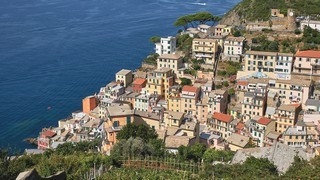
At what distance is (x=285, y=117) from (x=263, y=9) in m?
10.3

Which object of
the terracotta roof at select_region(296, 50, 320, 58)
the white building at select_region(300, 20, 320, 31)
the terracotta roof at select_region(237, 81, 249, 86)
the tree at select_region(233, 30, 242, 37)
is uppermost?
the white building at select_region(300, 20, 320, 31)

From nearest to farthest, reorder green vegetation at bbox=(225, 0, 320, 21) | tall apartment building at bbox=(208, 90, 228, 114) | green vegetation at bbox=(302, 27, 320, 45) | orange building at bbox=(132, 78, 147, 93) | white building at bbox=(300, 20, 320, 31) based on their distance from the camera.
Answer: tall apartment building at bbox=(208, 90, 228, 114) < orange building at bbox=(132, 78, 147, 93) < green vegetation at bbox=(302, 27, 320, 45) < white building at bbox=(300, 20, 320, 31) < green vegetation at bbox=(225, 0, 320, 21)

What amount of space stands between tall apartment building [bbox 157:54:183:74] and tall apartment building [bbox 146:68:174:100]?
825mm

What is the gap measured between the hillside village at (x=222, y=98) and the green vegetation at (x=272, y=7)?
46.2 inches

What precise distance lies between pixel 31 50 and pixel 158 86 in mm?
13810

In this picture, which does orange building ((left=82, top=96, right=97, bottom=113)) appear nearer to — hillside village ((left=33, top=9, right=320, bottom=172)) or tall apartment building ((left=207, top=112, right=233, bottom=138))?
hillside village ((left=33, top=9, right=320, bottom=172))

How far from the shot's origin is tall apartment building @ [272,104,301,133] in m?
16.5

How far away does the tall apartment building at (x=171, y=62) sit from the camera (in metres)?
20.7

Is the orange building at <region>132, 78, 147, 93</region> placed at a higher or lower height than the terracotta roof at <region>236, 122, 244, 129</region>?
higher

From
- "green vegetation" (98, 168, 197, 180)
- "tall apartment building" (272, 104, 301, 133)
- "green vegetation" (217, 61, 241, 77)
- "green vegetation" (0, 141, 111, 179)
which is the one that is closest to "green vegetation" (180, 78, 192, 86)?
"green vegetation" (217, 61, 241, 77)

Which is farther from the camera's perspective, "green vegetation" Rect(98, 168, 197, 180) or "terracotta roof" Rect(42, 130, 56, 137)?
"terracotta roof" Rect(42, 130, 56, 137)

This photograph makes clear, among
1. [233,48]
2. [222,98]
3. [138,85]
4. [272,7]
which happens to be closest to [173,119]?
[222,98]

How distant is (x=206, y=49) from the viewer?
21.3 metres

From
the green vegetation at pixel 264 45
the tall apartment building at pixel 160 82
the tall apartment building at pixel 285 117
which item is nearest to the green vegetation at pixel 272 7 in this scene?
the green vegetation at pixel 264 45
